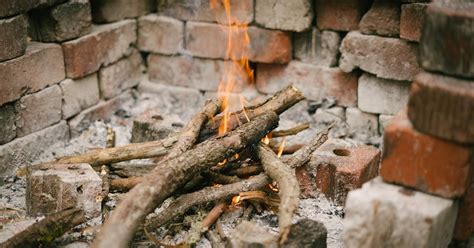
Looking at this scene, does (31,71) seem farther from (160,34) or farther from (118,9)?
(160,34)

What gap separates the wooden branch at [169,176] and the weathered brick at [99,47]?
1.98 metres

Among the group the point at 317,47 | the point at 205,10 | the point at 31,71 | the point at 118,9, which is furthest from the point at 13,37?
the point at 317,47

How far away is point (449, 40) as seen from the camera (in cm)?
362

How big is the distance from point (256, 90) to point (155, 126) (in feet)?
4.85

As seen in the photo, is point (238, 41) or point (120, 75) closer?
point (238, 41)

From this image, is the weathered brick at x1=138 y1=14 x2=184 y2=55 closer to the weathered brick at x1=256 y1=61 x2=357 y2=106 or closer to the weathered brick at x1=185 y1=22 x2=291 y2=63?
the weathered brick at x1=185 y1=22 x2=291 y2=63

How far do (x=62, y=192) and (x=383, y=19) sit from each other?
3105 mm

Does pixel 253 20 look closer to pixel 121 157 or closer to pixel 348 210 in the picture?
pixel 121 157

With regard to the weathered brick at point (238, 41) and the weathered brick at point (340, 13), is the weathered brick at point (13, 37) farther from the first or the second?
the weathered brick at point (340, 13)

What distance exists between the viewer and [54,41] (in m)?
5.96

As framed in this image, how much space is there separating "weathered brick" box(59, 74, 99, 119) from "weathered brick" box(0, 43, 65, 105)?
0.13 metres

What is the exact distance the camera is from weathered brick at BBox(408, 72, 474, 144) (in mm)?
3621

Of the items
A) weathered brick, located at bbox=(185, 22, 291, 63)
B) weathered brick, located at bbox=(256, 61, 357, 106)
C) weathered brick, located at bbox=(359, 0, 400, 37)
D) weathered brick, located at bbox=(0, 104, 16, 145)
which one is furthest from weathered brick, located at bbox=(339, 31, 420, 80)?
weathered brick, located at bbox=(0, 104, 16, 145)

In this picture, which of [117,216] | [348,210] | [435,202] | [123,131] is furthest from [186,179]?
[123,131]
